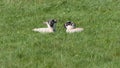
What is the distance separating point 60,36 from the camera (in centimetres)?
1627

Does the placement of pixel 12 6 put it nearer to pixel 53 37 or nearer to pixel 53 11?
pixel 53 11

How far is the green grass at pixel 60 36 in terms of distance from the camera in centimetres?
1275

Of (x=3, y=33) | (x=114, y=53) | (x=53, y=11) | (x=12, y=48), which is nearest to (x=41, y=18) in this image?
(x=53, y=11)

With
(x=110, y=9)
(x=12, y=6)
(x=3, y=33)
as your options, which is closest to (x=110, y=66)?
(x=3, y=33)

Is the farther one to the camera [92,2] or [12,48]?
[92,2]

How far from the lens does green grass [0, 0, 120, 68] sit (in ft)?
41.8

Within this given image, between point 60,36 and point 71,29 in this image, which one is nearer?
point 60,36

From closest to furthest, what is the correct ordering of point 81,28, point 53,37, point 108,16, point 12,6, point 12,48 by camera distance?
point 12,48 → point 53,37 → point 81,28 → point 108,16 → point 12,6

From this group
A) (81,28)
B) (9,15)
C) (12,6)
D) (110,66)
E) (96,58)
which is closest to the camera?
(110,66)

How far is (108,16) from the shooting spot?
20.0 m

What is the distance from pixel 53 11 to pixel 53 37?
6226 millimetres

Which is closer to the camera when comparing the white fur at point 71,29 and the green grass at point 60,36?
the green grass at point 60,36

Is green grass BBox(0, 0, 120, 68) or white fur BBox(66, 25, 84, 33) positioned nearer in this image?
green grass BBox(0, 0, 120, 68)

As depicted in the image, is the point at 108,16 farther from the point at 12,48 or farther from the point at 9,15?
the point at 12,48
